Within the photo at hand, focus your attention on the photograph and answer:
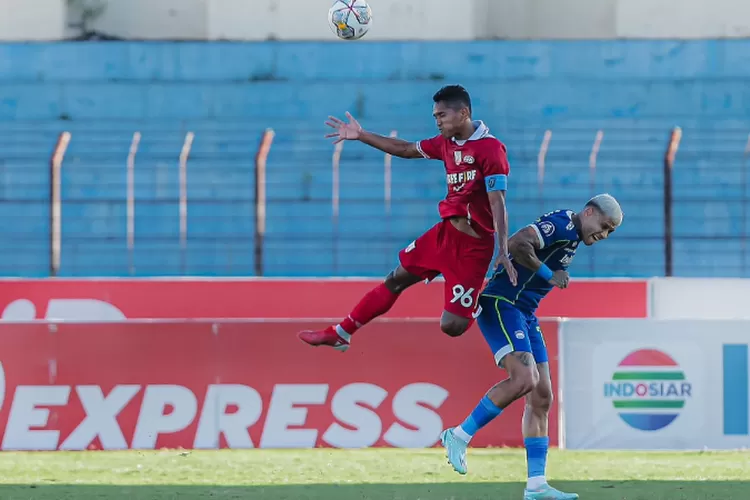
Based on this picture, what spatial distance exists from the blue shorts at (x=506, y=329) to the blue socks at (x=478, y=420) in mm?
232

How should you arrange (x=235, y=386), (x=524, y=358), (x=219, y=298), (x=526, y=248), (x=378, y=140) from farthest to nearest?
1. (x=219, y=298)
2. (x=235, y=386)
3. (x=378, y=140)
4. (x=524, y=358)
5. (x=526, y=248)

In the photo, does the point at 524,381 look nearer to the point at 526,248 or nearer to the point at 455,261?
the point at 526,248

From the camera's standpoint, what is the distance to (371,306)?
7730mm

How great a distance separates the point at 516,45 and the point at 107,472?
11650 millimetres

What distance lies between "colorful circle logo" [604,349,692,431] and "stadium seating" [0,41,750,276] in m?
6.69

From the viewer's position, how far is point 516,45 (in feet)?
60.2

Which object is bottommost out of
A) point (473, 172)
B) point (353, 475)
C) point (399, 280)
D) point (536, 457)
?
point (353, 475)

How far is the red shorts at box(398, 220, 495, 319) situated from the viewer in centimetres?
729

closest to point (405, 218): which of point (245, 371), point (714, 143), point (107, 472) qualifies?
point (714, 143)

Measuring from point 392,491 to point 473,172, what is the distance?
1807 millimetres

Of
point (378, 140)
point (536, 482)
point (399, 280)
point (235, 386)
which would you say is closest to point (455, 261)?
point (399, 280)

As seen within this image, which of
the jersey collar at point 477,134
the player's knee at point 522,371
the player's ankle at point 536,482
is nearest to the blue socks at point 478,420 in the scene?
the player's knee at point 522,371

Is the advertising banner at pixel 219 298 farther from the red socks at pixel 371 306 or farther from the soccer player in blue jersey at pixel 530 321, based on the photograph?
the soccer player in blue jersey at pixel 530 321

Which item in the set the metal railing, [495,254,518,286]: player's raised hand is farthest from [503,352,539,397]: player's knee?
the metal railing
